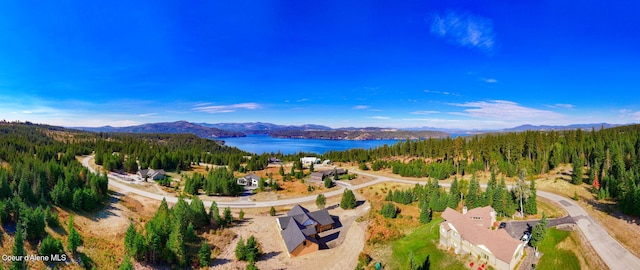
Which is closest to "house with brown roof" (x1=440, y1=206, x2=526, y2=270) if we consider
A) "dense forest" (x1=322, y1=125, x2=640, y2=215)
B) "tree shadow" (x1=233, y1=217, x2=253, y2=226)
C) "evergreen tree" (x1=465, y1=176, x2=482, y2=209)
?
"evergreen tree" (x1=465, y1=176, x2=482, y2=209)

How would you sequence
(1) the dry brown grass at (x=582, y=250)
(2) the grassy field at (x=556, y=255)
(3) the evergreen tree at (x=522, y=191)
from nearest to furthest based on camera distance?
1. (1) the dry brown grass at (x=582, y=250)
2. (2) the grassy field at (x=556, y=255)
3. (3) the evergreen tree at (x=522, y=191)

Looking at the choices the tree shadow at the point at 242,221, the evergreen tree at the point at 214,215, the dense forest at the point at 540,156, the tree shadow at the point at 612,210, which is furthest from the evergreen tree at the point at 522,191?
the evergreen tree at the point at 214,215

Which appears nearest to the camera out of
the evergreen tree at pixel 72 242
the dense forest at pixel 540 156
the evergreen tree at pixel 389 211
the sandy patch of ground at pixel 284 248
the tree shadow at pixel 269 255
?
the evergreen tree at pixel 72 242

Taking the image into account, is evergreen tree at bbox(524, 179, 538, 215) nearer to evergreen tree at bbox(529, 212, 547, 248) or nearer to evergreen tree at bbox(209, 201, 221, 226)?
evergreen tree at bbox(529, 212, 547, 248)

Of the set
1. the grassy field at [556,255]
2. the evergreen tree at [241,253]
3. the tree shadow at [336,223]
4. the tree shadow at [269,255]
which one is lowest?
the tree shadow at [269,255]

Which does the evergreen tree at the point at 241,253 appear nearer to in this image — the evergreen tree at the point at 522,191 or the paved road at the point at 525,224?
the paved road at the point at 525,224

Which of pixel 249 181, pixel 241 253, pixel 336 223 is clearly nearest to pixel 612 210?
pixel 336 223

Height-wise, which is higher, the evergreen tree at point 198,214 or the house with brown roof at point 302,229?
the evergreen tree at point 198,214
